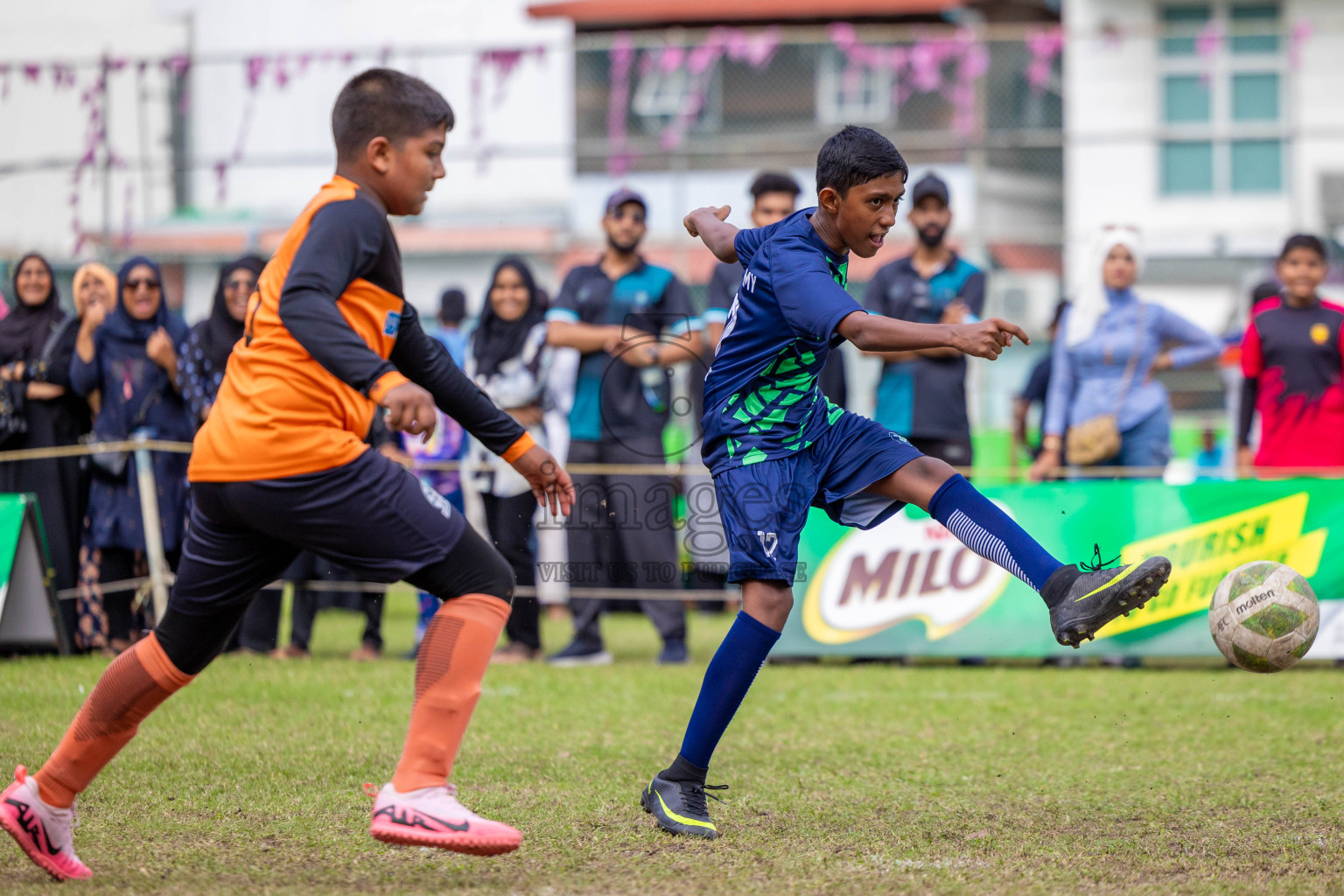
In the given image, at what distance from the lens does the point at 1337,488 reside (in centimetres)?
841

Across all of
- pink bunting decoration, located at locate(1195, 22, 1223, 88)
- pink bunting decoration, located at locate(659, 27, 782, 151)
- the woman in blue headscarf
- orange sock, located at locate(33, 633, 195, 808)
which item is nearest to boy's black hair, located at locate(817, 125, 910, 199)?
orange sock, located at locate(33, 633, 195, 808)

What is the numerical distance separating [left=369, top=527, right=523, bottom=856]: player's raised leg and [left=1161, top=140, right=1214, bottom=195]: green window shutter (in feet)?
60.1

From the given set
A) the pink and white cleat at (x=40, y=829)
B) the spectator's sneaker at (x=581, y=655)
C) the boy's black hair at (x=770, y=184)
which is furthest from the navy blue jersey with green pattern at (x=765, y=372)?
the spectator's sneaker at (x=581, y=655)

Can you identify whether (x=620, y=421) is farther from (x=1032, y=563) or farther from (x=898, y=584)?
(x=1032, y=563)

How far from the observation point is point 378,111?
12.5ft

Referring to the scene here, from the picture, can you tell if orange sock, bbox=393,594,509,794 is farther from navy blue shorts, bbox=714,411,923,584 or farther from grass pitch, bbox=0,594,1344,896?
navy blue shorts, bbox=714,411,923,584

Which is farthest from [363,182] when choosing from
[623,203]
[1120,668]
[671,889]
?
[1120,668]

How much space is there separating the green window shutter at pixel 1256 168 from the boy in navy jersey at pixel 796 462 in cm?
1713

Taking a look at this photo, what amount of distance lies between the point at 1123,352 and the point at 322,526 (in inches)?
253

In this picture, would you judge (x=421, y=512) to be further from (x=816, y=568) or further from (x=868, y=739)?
(x=816, y=568)

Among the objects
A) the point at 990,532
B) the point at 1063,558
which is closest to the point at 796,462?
the point at 990,532

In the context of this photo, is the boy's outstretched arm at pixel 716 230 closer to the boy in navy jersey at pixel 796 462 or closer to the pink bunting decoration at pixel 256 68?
the boy in navy jersey at pixel 796 462

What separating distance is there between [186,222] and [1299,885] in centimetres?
1575

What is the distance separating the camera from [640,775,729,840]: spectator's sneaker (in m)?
4.35
